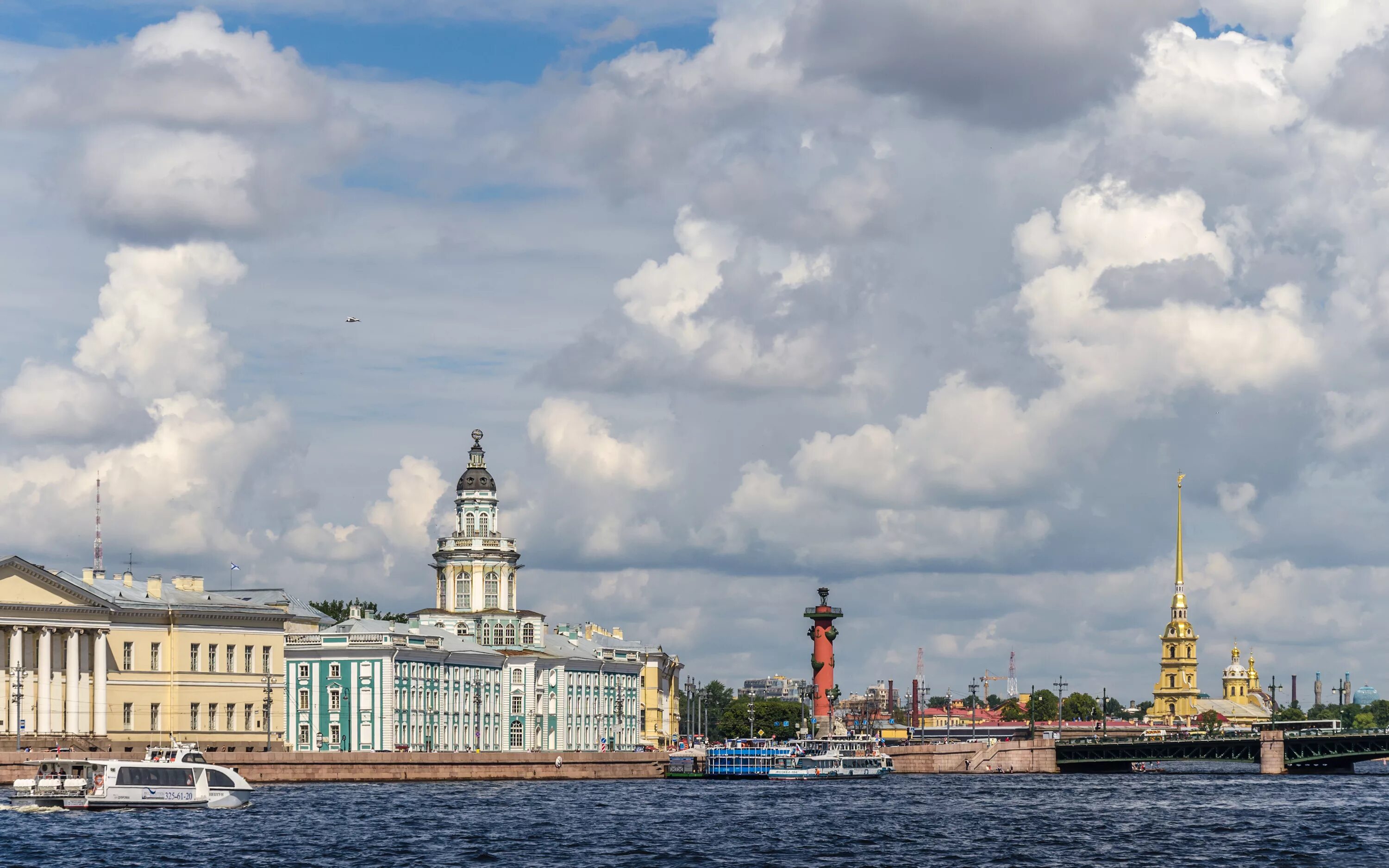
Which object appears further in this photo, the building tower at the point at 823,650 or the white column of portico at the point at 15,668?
the building tower at the point at 823,650

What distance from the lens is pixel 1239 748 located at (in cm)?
15775

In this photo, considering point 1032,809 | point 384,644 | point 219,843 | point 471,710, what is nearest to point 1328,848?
point 1032,809

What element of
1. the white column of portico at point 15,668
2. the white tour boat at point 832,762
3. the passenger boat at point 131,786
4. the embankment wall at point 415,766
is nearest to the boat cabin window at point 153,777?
the passenger boat at point 131,786

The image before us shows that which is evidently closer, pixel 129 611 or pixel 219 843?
pixel 219 843

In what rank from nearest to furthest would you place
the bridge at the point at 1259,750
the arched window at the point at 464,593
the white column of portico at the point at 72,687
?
1. the white column of portico at the point at 72,687
2. the bridge at the point at 1259,750
3. the arched window at the point at 464,593

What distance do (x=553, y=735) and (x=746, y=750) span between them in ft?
80.2

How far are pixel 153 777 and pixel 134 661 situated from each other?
33144mm

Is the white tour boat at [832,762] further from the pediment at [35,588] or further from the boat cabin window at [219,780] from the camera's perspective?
the boat cabin window at [219,780]

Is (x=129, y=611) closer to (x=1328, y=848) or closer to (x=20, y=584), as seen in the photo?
(x=20, y=584)

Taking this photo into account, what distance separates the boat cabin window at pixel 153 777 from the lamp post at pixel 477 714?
2542 inches

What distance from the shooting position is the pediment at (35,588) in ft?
363

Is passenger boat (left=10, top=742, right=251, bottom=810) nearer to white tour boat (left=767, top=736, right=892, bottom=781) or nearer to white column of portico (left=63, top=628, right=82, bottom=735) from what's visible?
white column of portico (left=63, top=628, right=82, bottom=735)

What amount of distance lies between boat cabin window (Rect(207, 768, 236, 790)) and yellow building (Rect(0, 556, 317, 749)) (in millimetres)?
23593

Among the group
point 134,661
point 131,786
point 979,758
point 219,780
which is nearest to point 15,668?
point 134,661
